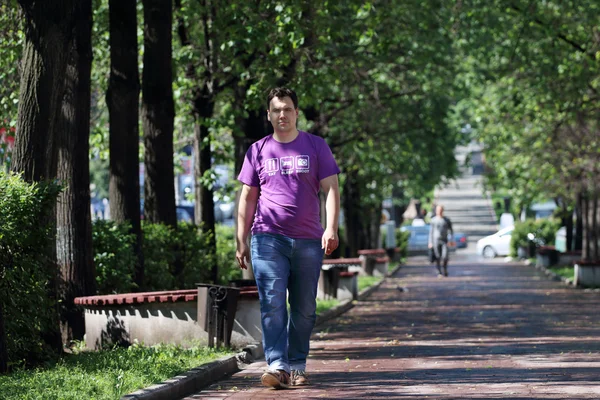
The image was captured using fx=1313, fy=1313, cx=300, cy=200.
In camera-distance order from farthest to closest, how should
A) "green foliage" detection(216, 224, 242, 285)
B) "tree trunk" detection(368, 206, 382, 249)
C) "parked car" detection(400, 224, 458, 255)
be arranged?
1. "parked car" detection(400, 224, 458, 255)
2. "tree trunk" detection(368, 206, 382, 249)
3. "green foliage" detection(216, 224, 242, 285)

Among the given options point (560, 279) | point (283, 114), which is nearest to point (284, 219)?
point (283, 114)

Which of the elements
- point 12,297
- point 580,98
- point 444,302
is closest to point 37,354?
point 12,297

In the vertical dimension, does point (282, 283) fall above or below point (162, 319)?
above

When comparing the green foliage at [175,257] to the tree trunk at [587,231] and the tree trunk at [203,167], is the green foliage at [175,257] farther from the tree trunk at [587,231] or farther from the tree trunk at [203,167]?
the tree trunk at [587,231]

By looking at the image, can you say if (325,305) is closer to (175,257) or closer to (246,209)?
(175,257)

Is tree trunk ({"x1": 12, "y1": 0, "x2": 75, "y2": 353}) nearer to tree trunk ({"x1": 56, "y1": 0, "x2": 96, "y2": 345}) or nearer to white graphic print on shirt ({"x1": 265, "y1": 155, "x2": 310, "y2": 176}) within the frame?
tree trunk ({"x1": 56, "y1": 0, "x2": 96, "y2": 345})

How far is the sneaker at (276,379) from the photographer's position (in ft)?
30.6

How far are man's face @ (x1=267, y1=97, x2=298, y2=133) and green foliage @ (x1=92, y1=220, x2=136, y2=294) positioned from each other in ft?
20.2

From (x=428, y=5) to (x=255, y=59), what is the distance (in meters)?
6.35

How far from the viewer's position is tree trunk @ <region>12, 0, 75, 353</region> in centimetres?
1150

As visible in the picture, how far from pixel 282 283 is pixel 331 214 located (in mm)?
637

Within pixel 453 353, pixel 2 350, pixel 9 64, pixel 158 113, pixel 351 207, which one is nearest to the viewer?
pixel 2 350

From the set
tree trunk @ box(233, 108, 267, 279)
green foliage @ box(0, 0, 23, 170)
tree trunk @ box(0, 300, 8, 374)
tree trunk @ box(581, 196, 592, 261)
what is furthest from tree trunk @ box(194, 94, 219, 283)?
tree trunk @ box(581, 196, 592, 261)

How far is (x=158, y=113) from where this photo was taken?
18.2 m
